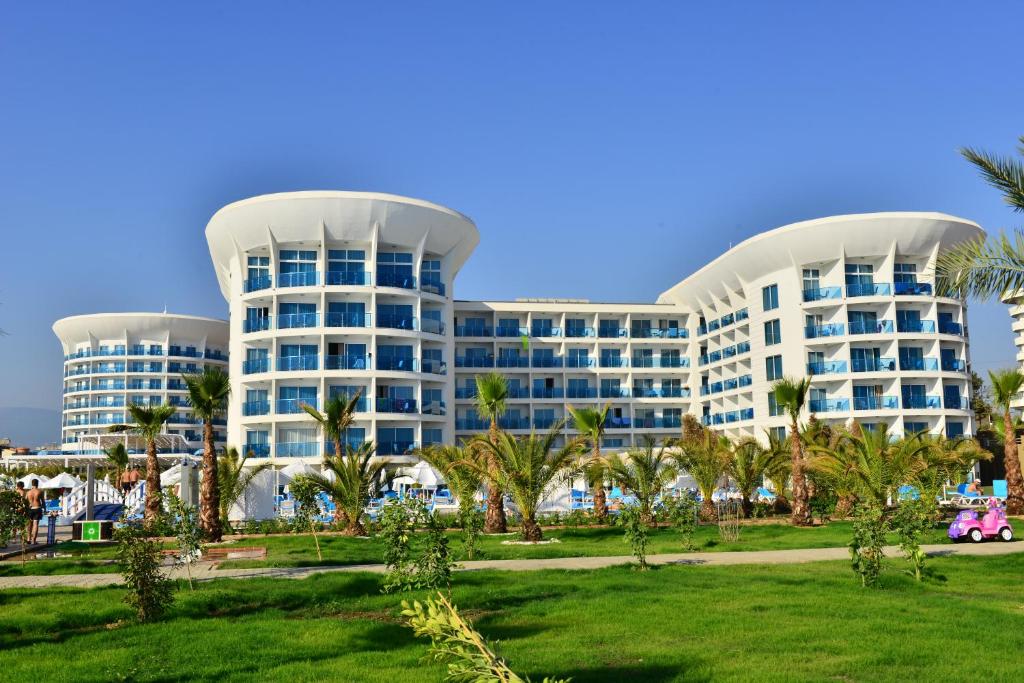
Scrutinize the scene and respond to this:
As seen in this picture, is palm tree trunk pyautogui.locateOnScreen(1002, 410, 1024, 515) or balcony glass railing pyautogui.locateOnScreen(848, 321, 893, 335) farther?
balcony glass railing pyautogui.locateOnScreen(848, 321, 893, 335)

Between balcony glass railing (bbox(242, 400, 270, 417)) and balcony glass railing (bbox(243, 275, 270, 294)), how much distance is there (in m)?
6.50

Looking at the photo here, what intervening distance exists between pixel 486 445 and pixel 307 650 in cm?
1611

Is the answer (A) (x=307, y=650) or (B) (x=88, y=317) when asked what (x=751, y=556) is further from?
(B) (x=88, y=317)

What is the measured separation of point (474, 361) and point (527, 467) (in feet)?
130

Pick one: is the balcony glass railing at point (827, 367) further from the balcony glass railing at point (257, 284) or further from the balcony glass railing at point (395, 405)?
the balcony glass railing at point (257, 284)

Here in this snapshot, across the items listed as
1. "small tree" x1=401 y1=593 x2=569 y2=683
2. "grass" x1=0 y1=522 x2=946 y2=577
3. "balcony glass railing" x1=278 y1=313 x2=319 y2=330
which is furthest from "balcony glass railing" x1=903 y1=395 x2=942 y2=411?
"small tree" x1=401 y1=593 x2=569 y2=683

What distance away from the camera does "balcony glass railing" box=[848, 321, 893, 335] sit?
53.1 metres

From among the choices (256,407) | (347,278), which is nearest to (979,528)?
(347,278)

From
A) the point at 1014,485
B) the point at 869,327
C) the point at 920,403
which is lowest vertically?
the point at 1014,485

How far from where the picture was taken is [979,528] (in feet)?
73.4

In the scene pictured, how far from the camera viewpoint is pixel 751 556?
2027cm

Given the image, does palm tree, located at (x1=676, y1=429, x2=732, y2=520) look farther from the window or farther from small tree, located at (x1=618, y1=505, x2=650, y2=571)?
the window

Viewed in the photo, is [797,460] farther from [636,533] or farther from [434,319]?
[434,319]

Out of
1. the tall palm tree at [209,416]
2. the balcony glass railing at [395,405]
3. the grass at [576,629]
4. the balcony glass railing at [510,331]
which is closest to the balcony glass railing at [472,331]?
the balcony glass railing at [510,331]
